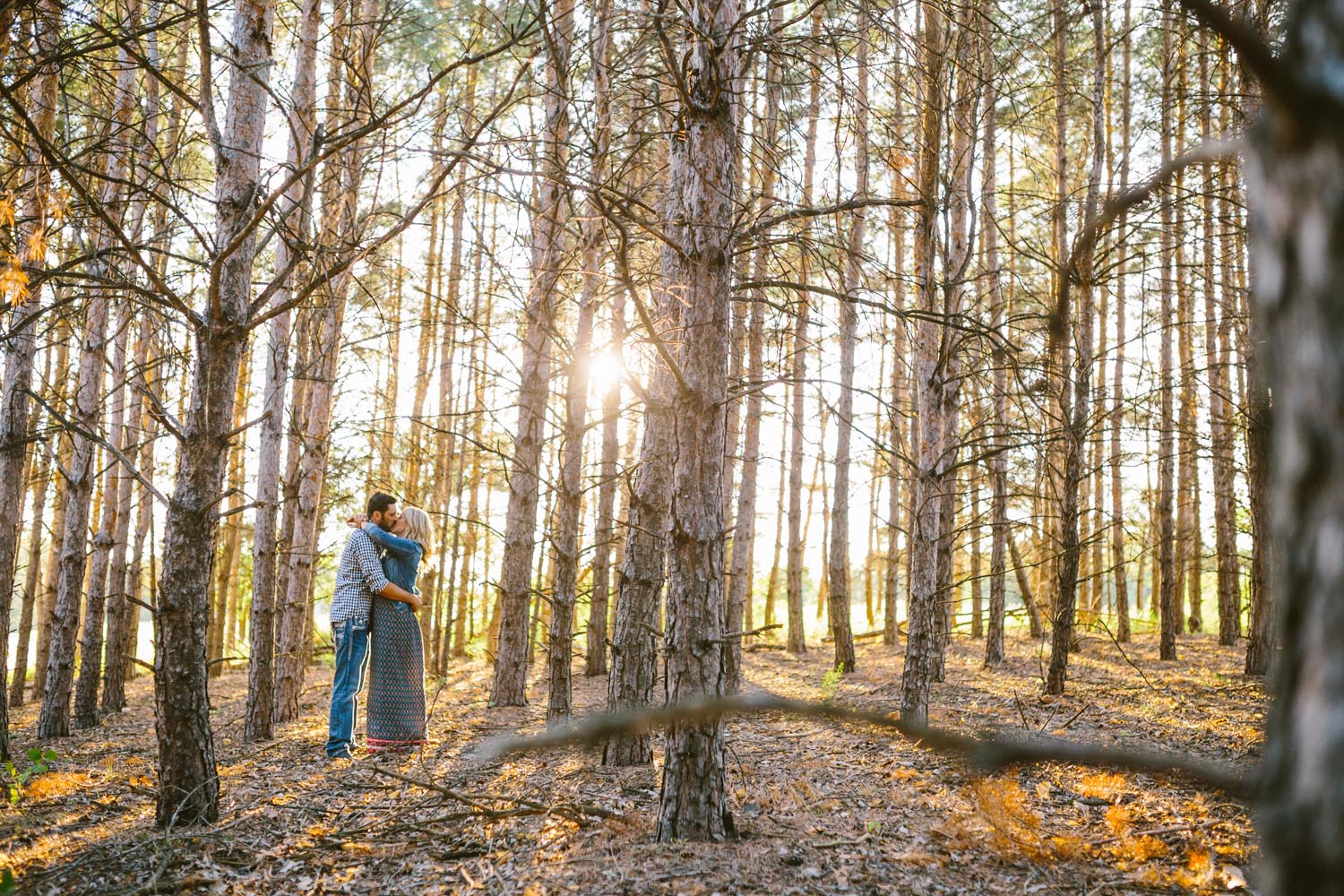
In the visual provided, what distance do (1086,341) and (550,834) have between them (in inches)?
331

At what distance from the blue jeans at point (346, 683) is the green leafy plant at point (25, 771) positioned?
1813 mm

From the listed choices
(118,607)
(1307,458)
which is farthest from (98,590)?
(1307,458)

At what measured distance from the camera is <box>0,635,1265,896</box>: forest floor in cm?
355

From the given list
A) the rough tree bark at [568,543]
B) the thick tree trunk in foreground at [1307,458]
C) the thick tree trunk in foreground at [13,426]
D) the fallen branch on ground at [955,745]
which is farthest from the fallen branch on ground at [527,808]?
the thick tree trunk in foreground at [13,426]

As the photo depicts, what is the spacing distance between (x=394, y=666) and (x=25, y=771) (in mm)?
2464

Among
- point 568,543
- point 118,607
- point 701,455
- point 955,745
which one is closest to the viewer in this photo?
point 955,745

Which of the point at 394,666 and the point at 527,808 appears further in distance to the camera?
the point at 394,666

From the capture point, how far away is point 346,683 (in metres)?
6.36

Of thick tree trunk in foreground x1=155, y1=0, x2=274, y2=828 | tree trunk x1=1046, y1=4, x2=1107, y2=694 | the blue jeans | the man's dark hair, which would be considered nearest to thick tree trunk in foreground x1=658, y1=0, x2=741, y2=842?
thick tree trunk in foreground x1=155, y1=0, x2=274, y2=828

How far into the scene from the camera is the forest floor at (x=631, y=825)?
3.55 m

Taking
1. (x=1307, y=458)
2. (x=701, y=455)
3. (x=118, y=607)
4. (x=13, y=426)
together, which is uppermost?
(x=13, y=426)

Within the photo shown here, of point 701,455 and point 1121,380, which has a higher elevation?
point 1121,380

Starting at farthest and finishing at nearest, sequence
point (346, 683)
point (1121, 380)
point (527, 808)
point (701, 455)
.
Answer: point (1121, 380), point (346, 683), point (527, 808), point (701, 455)

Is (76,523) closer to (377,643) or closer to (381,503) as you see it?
(381,503)
